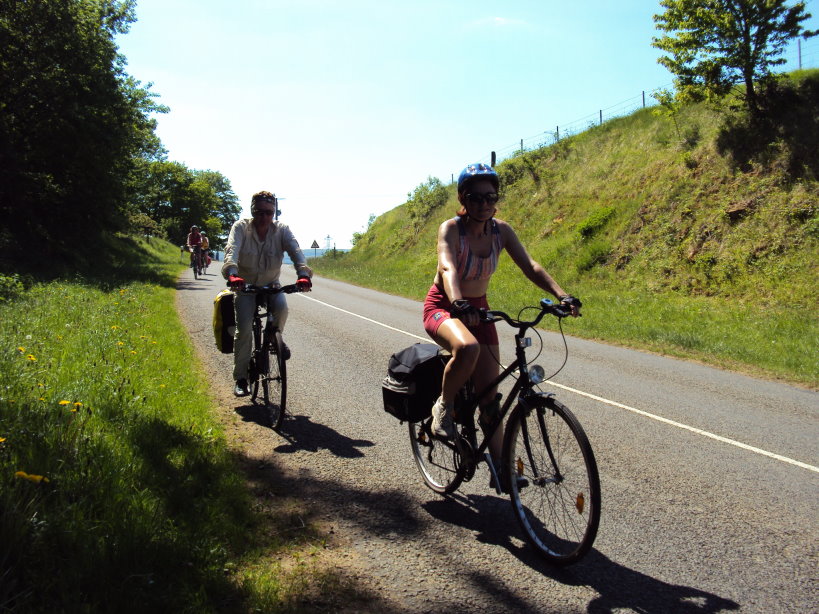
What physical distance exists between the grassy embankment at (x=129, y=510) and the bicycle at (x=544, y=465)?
1.15m

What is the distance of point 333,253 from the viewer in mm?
59906

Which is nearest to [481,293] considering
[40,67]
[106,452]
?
[106,452]

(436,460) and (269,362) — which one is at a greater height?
(269,362)

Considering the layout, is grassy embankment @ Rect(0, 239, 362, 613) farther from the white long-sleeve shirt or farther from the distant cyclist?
the distant cyclist

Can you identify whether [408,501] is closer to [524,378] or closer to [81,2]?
[524,378]

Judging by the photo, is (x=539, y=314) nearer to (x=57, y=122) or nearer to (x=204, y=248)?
(x=57, y=122)

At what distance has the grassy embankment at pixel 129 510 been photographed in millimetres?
2594

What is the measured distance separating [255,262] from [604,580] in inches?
178

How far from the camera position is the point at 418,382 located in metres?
4.09

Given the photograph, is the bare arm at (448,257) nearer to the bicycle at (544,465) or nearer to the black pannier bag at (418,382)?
the bicycle at (544,465)

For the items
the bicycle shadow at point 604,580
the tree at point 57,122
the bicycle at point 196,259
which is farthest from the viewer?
the bicycle at point 196,259

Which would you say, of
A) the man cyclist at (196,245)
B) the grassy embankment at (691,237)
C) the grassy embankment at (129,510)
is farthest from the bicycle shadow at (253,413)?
the man cyclist at (196,245)

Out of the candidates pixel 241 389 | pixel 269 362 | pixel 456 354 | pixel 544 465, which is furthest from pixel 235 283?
pixel 544 465

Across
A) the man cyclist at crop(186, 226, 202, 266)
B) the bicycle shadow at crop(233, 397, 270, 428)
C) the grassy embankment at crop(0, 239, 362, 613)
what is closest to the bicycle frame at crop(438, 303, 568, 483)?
the grassy embankment at crop(0, 239, 362, 613)
